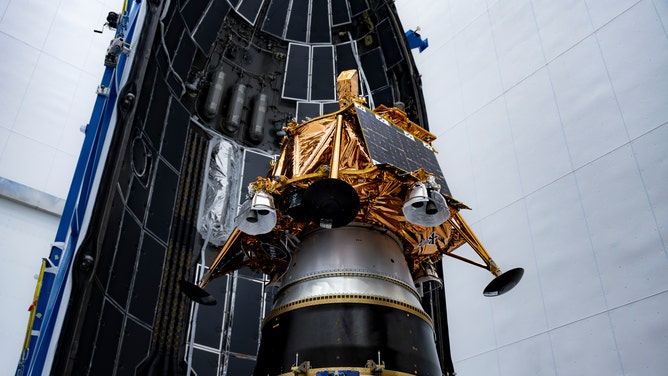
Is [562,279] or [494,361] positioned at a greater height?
[562,279]

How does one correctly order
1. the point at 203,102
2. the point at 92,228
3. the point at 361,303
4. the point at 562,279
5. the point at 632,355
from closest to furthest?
the point at 361,303 < the point at 92,228 < the point at 632,355 < the point at 562,279 < the point at 203,102

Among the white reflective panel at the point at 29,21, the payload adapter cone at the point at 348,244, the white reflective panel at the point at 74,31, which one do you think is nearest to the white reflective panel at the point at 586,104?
the payload adapter cone at the point at 348,244

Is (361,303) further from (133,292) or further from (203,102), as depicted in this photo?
(203,102)

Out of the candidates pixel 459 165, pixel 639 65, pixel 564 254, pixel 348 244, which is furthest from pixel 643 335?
pixel 459 165

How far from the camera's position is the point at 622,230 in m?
7.23

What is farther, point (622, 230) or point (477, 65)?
point (477, 65)

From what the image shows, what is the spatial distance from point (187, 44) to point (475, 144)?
5.25 metres

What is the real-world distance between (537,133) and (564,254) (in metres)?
2.13

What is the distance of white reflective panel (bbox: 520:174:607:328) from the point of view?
24.5 ft

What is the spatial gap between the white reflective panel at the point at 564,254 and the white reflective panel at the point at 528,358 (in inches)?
12.5

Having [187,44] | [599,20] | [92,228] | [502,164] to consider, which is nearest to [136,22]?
[187,44]

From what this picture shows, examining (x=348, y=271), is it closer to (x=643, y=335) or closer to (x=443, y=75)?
(x=643, y=335)

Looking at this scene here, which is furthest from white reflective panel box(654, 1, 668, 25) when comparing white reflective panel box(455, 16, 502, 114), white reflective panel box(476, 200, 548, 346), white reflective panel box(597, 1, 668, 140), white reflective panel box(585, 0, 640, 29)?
white reflective panel box(476, 200, 548, 346)

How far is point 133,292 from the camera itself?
613cm
